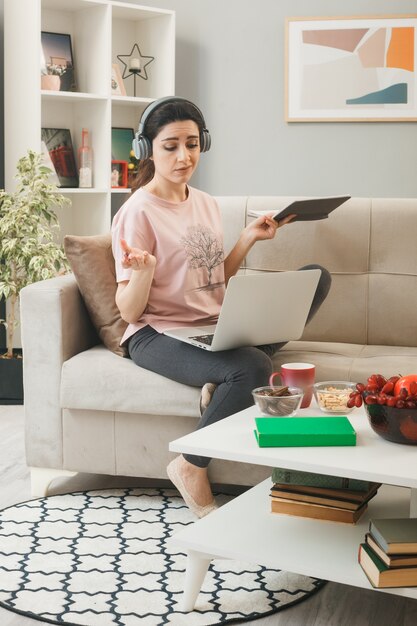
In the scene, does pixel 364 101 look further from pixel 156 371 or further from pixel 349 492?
pixel 349 492

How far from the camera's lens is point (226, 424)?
192 cm

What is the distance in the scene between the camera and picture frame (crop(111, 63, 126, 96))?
14.3 ft

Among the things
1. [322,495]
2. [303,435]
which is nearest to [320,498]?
[322,495]

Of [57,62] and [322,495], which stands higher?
[57,62]

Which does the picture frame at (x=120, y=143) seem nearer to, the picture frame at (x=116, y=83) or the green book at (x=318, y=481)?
the picture frame at (x=116, y=83)

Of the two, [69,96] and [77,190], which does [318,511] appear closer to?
[77,190]

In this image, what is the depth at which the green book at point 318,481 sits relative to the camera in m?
1.87

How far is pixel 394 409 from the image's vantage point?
1.72 meters

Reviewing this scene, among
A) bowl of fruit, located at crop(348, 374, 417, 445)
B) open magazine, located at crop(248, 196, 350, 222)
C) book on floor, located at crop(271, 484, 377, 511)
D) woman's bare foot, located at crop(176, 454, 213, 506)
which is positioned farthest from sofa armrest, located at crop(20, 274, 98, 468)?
bowl of fruit, located at crop(348, 374, 417, 445)

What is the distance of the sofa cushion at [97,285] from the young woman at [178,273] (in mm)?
105

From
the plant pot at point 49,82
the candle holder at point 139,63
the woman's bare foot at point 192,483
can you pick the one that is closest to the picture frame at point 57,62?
the plant pot at point 49,82

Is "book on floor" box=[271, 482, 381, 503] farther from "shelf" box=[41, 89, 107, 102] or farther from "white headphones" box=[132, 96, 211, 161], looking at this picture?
"shelf" box=[41, 89, 107, 102]

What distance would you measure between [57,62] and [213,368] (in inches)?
94.6

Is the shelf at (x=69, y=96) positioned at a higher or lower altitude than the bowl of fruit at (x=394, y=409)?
higher
